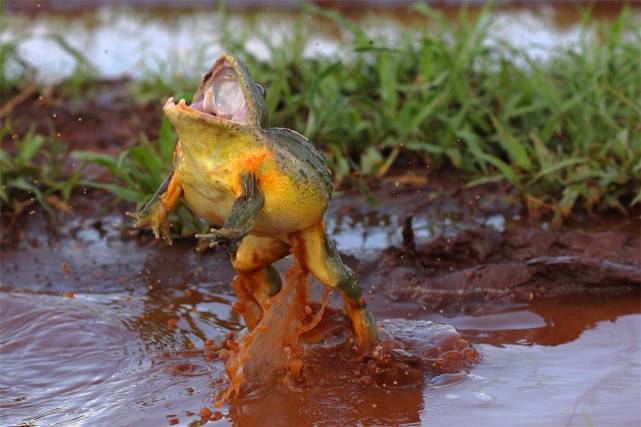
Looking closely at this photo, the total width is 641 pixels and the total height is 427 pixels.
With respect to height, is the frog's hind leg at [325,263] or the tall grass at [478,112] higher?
the tall grass at [478,112]

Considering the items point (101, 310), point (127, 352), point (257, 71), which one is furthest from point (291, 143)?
point (257, 71)

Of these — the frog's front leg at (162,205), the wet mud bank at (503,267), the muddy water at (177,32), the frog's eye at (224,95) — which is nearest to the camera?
the frog's eye at (224,95)

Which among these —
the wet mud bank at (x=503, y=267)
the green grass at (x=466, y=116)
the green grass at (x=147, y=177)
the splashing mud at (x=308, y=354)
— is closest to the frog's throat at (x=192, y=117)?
the splashing mud at (x=308, y=354)

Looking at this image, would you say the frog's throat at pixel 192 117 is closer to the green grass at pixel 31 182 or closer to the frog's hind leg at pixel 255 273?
the frog's hind leg at pixel 255 273

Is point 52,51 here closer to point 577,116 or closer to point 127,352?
point 577,116

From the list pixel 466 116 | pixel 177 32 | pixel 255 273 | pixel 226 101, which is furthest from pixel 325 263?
pixel 177 32

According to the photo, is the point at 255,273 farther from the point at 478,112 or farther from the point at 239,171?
the point at 478,112
